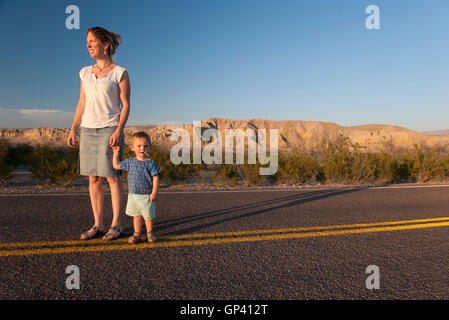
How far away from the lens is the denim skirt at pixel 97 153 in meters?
3.23

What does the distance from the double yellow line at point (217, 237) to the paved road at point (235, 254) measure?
1 cm

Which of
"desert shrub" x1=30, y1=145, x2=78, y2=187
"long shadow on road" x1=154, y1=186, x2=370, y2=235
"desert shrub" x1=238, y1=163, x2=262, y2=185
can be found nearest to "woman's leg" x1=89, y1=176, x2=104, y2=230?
"long shadow on road" x1=154, y1=186, x2=370, y2=235

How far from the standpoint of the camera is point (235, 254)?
2.91m

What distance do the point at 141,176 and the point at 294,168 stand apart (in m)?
7.10

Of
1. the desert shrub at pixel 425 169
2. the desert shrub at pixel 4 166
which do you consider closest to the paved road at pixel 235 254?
the desert shrub at pixel 4 166

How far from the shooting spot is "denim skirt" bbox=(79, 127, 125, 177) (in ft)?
10.6

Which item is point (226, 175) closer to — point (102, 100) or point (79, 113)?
point (79, 113)

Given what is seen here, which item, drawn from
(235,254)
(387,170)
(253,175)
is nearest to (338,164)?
(387,170)

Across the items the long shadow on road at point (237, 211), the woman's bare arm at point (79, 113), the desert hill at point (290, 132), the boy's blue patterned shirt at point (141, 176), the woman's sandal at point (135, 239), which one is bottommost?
the long shadow on road at point (237, 211)

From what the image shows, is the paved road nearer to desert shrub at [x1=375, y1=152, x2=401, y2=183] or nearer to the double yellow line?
the double yellow line

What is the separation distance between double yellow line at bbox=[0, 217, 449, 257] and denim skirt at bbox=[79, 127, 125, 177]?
787mm

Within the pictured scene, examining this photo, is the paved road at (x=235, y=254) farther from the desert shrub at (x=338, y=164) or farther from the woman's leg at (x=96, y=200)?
the desert shrub at (x=338, y=164)
